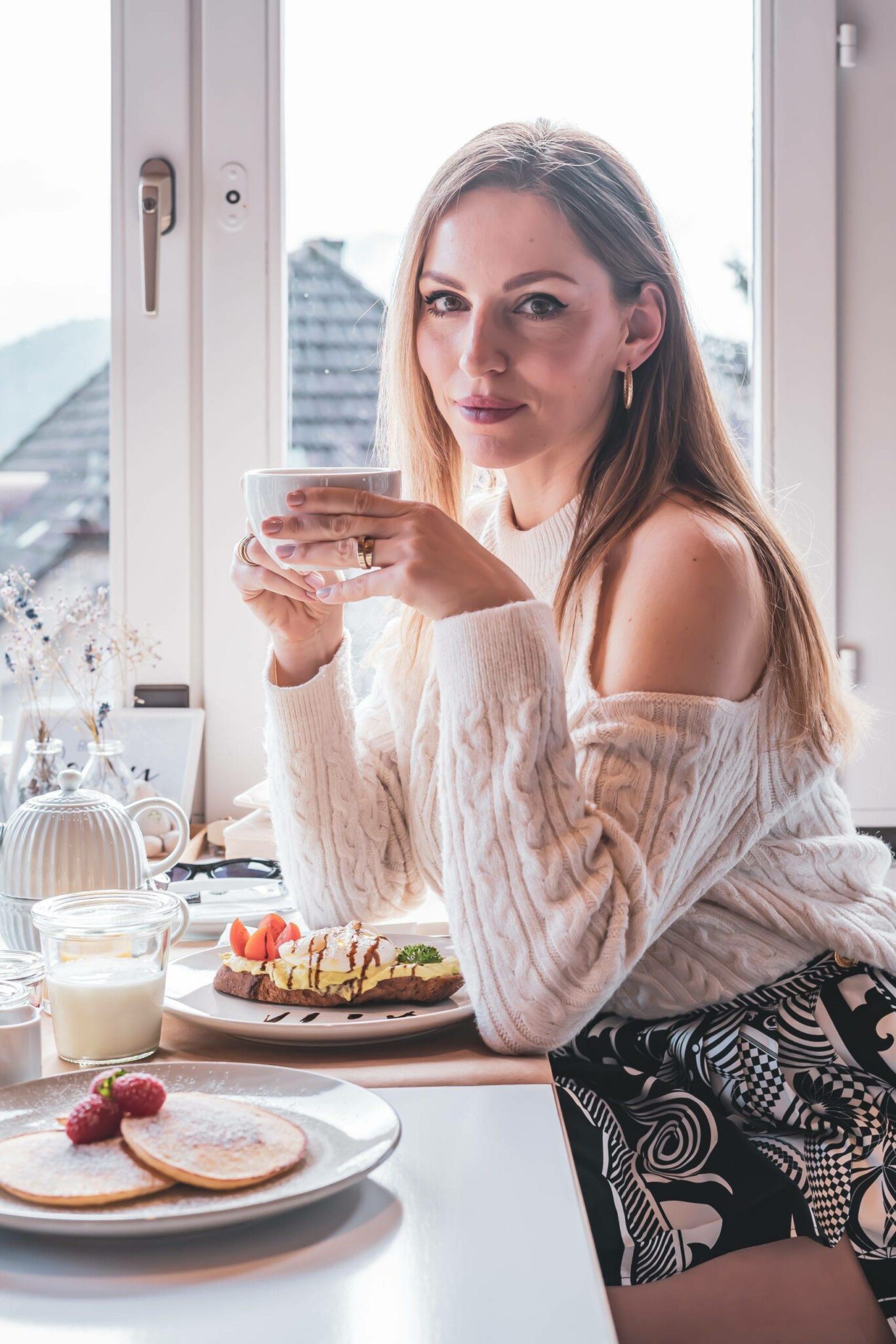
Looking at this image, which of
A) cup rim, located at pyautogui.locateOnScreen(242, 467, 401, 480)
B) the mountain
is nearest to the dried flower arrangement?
the mountain

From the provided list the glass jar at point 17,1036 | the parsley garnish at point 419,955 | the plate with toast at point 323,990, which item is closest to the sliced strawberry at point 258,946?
the plate with toast at point 323,990

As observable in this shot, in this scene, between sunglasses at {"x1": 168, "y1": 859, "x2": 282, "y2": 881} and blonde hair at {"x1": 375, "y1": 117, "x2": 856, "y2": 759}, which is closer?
blonde hair at {"x1": 375, "y1": 117, "x2": 856, "y2": 759}

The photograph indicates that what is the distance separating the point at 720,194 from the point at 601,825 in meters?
1.51

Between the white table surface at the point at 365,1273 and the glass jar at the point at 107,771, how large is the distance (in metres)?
0.88

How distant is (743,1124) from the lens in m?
1.01

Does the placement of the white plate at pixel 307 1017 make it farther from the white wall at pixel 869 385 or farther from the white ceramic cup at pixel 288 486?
the white wall at pixel 869 385

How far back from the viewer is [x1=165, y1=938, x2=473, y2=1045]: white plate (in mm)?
891

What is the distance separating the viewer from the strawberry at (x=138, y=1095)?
678mm

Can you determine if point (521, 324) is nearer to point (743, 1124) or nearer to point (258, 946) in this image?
point (258, 946)

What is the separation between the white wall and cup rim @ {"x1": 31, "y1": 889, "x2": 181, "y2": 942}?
1.44 meters

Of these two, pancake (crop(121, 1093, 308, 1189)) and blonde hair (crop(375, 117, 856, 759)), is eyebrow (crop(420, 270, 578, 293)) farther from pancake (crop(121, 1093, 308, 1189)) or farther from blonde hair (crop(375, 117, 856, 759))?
pancake (crop(121, 1093, 308, 1189))

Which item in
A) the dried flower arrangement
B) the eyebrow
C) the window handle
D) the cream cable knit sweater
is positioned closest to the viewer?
the cream cable knit sweater

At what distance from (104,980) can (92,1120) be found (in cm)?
21

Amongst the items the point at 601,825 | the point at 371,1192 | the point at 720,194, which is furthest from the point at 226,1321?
the point at 720,194
